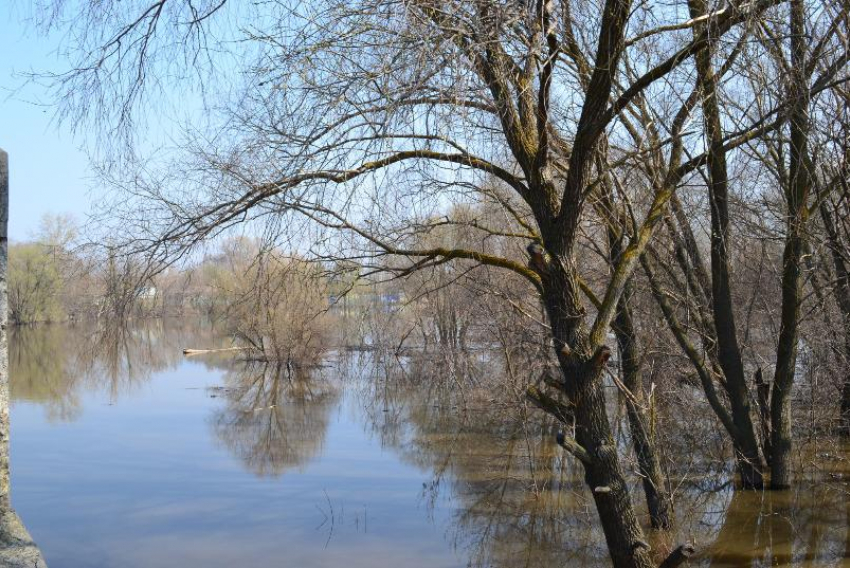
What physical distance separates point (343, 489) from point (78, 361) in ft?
16.4

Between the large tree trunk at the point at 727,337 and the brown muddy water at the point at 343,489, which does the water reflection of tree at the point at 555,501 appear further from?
the large tree trunk at the point at 727,337

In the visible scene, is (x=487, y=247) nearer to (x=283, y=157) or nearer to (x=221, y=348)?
(x=283, y=157)

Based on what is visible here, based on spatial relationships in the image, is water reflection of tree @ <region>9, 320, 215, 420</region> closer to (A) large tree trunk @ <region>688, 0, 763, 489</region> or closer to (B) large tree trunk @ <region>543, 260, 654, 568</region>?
(B) large tree trunk @ <region>543, 260, 654, 568</region>

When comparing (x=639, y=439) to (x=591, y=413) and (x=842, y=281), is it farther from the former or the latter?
(x=842, y=281)

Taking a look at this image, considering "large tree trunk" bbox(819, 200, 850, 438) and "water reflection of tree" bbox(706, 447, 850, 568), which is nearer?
"water reflection of tree" bbox(706, 447, 850, 568)

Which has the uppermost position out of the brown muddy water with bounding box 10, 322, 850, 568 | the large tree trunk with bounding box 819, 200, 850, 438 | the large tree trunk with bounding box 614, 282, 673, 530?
the large tree trunk with bounding box 819, 200, 850, 438

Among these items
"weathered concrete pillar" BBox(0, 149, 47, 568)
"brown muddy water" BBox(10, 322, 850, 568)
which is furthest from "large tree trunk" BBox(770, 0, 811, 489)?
"weathered concrete pillar" BBox(0, 149, 47, 568)

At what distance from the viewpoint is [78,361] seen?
8922 mm

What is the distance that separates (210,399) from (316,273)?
16090mm

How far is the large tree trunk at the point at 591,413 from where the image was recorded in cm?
556

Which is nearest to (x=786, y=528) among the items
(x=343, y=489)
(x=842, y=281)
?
(x=842, y=281)

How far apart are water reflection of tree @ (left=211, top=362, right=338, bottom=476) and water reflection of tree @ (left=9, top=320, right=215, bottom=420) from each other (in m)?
2.38

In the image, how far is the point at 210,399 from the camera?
842 inches

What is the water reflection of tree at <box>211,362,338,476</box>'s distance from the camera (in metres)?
15.1
